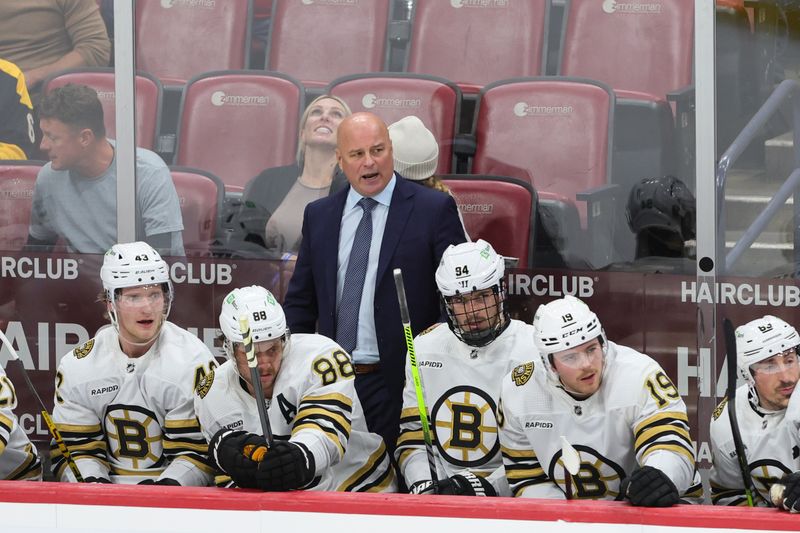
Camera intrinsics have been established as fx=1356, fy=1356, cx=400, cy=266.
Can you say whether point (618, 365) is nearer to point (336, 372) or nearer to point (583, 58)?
point (336, 372)

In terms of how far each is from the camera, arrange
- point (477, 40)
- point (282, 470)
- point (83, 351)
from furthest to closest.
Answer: point (477, 40) < point (83, 351) < point (282, 470)

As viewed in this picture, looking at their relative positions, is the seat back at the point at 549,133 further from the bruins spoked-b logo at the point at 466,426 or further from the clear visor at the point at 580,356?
the clear visor at the point at 580,356

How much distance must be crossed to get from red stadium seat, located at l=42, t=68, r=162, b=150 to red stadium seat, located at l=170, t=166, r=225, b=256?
0.45 ft

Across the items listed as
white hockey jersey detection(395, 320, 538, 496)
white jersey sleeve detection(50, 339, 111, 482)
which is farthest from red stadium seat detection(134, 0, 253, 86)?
white hockey jersey detection(395, 320, 538, 496)

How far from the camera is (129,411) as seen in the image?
360 centimetres

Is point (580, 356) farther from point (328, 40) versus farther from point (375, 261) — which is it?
point (328, 40)

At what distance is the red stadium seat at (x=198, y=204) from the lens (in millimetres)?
4277

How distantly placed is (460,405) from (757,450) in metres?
0.76

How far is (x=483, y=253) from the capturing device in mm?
3475

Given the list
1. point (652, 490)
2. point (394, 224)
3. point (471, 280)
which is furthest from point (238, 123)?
point (652, 490)

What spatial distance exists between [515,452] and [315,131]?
1379mm

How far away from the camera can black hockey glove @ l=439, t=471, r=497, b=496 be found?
10.7 ft

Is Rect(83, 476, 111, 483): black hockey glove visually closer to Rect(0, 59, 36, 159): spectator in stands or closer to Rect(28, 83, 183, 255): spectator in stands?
Rect(28, 83, 183, 255): spectator in stands

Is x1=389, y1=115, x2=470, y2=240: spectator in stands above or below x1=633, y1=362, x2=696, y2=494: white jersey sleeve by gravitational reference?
above
